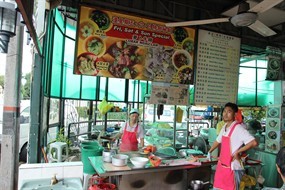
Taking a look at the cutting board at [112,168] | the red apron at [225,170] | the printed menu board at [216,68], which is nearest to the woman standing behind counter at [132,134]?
the cutting board at [112,168]

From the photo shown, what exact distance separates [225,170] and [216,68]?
2.54 metres

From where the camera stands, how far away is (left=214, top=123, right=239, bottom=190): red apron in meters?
2.83

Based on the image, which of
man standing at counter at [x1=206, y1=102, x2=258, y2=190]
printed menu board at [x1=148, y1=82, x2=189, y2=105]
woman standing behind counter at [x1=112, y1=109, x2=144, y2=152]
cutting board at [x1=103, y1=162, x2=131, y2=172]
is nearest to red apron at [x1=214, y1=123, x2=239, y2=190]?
man standing at counter at [x1=206, y1=102, x2=258, y2=190]

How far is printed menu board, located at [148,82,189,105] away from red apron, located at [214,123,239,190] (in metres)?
1.66

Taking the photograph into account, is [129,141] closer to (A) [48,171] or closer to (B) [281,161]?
(A) [48,171]

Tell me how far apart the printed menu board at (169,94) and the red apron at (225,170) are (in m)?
1.66

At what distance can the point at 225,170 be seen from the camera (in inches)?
113

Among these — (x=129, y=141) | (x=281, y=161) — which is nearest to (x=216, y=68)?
(x=129, y=141)

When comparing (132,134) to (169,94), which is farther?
(169,94)

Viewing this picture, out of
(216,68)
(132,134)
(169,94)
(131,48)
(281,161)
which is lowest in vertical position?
(132,134)

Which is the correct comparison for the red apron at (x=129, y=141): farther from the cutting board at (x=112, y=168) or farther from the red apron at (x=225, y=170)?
the red apron at (x=225, y=170)

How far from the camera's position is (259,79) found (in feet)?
21.8

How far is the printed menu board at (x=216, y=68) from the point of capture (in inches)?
186

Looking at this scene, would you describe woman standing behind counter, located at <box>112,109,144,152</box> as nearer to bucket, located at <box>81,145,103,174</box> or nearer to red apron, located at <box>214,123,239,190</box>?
bucket, located at <box>81,145,103,174</box>
